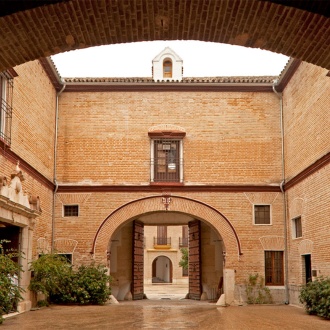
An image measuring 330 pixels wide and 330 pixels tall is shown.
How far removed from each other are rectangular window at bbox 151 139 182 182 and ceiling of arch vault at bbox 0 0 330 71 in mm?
13442

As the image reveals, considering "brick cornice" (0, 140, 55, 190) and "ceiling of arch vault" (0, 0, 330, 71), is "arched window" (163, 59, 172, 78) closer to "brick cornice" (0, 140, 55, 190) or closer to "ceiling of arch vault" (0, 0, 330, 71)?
"brick cornice" (0, 140, 55, 190)

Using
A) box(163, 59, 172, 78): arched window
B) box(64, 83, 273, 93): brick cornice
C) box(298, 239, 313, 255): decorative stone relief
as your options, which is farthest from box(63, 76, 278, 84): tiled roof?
box(298, 239, 313, 255): decorative stone relief

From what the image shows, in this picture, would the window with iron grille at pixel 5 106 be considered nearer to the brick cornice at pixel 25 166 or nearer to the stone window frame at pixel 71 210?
the brick cornice at pixel 25 166

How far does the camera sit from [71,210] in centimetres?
1980

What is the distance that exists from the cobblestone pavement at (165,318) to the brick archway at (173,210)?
→ 2016mm

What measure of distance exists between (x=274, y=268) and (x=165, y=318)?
Result: 19.9ft

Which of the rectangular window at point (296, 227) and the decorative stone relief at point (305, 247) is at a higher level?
the rectangular window at point (296, 227)

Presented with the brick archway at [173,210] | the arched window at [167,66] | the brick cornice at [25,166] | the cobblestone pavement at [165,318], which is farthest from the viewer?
the arched window at [167,66]

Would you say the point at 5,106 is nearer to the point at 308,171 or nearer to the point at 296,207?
the point at 308,171

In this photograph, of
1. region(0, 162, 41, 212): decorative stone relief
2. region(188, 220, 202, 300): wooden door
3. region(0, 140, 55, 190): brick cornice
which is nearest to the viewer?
region(0, 162, 41, 212): decorative stone relief

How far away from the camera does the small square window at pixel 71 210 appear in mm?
19750

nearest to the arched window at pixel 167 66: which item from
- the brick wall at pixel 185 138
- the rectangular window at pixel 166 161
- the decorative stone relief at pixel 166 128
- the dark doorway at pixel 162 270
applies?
the brick wall at pixel 185 138

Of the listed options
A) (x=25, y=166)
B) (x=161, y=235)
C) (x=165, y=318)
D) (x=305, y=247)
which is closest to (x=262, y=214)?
(x=305, y=247)

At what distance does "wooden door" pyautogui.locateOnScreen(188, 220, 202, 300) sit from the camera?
73.2ft
